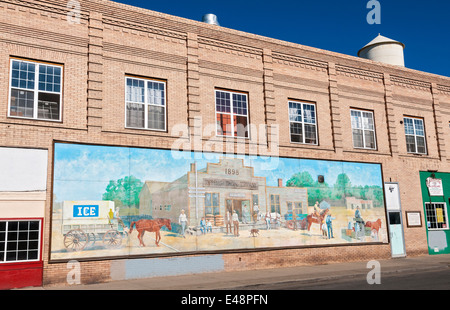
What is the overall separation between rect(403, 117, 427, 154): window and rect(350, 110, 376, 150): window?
2.52 metres

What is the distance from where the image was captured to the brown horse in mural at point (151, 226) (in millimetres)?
15664

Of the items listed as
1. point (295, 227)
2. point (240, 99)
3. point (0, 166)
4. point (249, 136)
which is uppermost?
point (240, 99)

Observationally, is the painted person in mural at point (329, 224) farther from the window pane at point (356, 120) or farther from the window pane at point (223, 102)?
the window pane at point (223, 102)

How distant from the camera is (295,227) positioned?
19172mm

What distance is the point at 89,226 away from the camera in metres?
14.8

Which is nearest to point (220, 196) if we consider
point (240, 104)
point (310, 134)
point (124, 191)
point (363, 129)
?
point (124, 191)

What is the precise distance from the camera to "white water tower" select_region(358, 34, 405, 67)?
25781 mm

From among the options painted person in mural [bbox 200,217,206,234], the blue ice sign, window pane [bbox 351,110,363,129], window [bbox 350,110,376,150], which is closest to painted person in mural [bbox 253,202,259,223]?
painted person in mural [bbox 200,217,206,234]

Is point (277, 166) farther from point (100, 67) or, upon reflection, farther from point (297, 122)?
point (100, 67)

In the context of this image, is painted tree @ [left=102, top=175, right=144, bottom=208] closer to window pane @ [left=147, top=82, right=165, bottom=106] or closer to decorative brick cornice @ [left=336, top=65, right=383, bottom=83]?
window pane @ [left=147, top=82, right=165, bottom=106]

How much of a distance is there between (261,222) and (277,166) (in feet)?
8.59

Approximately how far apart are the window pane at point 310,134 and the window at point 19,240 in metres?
12.4

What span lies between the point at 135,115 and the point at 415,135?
52.2 ft

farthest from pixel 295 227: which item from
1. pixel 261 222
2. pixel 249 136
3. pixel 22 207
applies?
pixel 22 207
